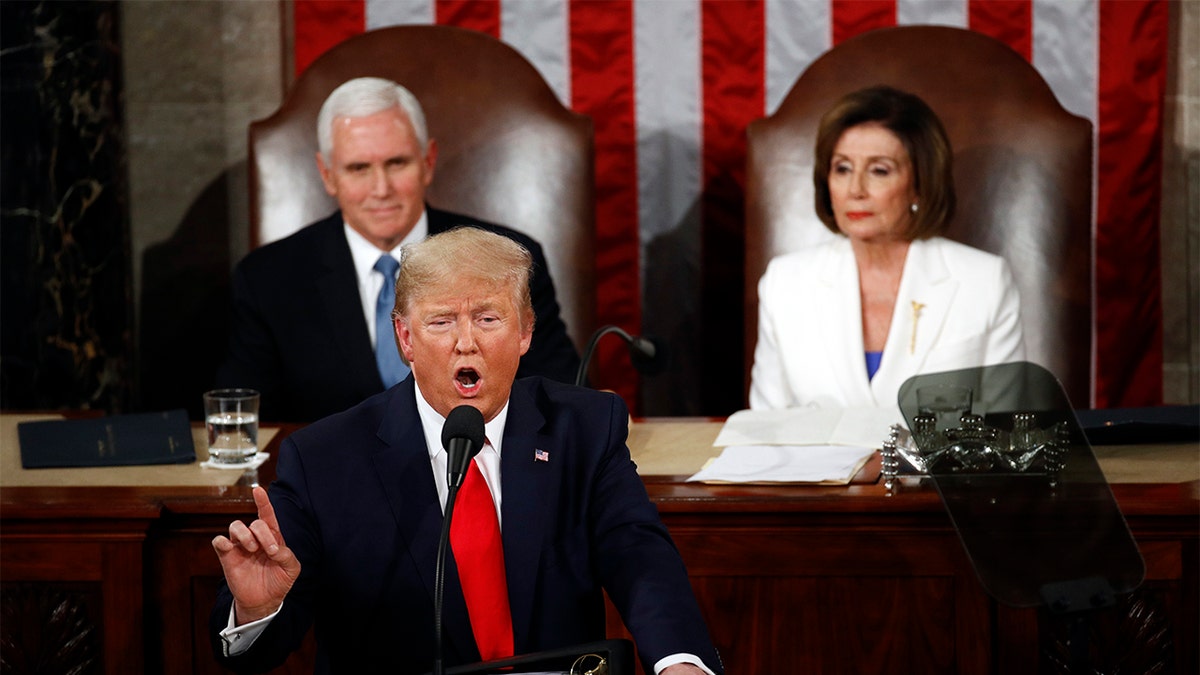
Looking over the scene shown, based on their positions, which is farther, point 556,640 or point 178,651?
point 178,651

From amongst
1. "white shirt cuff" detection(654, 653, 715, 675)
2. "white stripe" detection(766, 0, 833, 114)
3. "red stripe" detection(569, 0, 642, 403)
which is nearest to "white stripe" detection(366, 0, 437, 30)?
"red stripe" detection(569, 0, 642, 403)

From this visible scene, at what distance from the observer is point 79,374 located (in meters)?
4.38

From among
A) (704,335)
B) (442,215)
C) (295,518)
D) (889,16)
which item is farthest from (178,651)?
(889,16)

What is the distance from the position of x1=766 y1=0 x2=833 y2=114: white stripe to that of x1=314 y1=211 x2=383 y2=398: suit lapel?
5.42 feet

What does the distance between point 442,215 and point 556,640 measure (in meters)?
2.18

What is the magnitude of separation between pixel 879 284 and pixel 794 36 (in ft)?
3.88

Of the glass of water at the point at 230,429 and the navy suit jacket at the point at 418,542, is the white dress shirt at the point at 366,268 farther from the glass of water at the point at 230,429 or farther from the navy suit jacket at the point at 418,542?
the navy suit jacket at the point at 418,542

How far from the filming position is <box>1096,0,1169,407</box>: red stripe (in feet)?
15.3

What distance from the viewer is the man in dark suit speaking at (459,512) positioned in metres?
1.96

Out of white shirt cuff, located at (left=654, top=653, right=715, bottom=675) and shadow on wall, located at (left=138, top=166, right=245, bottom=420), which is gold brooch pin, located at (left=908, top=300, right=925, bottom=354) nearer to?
white shirt cuff, located at (left=654, top=653, right=715, bottom=675)

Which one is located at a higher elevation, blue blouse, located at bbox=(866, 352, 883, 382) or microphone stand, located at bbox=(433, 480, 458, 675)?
blue blouse, located at bbox=(866, 352, 883, 382)

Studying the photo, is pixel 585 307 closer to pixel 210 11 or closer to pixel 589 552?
pixel 210 11

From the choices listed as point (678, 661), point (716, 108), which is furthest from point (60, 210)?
point (678, 661)

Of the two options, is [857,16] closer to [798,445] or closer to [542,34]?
[542,34]
